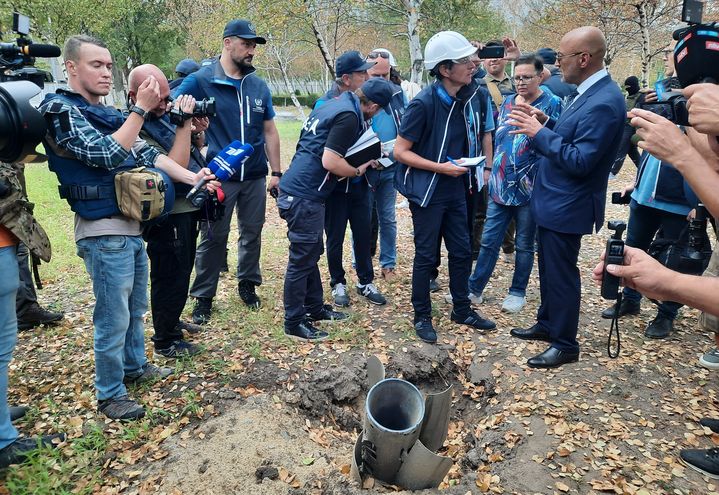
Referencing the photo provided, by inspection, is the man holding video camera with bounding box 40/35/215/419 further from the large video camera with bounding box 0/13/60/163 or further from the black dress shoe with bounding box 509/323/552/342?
the black dress shoe with bounding box 509/323/552/342

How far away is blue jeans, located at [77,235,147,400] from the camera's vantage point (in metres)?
2.97

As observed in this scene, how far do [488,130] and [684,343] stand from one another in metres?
2.61

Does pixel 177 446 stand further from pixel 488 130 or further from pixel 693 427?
pixel 488 130

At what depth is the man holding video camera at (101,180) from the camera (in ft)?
8.95

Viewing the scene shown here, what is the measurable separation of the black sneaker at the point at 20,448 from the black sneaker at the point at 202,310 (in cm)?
176

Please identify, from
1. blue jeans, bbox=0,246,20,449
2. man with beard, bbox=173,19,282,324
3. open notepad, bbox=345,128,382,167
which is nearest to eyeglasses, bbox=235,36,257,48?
man with beard, bbox=173,19,282,324

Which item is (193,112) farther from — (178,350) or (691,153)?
(691,153)

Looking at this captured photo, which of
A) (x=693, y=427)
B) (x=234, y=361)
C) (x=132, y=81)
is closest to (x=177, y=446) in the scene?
(x=234, y=361)

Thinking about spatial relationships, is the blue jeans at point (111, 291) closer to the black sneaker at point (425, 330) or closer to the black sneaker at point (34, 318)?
the black sneaker at point (34, 318)

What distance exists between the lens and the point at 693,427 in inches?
126

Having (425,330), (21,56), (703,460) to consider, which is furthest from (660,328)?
(21,56)

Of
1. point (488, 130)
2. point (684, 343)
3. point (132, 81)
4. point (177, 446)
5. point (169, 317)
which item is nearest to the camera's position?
point (177, 446)

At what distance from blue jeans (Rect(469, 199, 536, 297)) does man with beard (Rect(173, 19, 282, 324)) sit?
228 cm

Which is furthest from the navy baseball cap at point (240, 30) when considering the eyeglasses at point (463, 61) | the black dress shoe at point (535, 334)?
the black dress shoe at point (535, 334)
